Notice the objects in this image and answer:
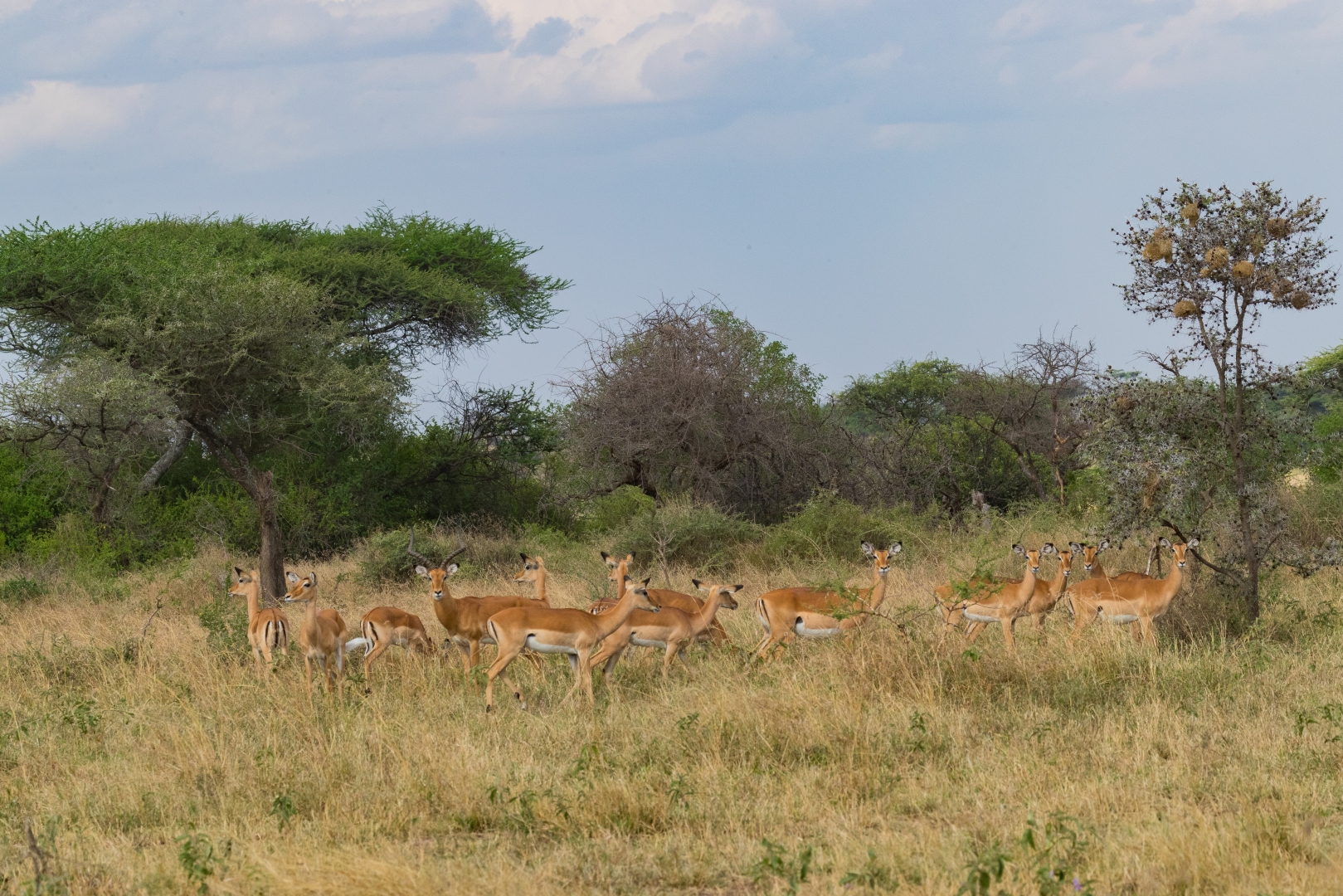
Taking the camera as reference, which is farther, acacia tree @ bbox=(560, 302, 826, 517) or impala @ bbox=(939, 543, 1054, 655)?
acacia tree @ bbox=(560, 302, 826, 517)

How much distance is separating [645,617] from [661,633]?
168mm

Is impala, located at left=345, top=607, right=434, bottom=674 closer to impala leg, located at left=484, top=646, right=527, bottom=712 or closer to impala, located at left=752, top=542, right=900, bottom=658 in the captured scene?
impala leg, located at left=484, top=646, right=527, bottom=712

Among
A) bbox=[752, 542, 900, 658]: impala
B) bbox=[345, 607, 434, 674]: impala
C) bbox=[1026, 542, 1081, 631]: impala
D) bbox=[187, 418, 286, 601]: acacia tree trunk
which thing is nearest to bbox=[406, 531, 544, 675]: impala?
bbox=[345, 607, 434, 674]: impala

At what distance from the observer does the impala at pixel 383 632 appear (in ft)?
31.0

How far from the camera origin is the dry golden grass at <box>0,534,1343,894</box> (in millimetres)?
5164

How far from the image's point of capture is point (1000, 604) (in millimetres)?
9875

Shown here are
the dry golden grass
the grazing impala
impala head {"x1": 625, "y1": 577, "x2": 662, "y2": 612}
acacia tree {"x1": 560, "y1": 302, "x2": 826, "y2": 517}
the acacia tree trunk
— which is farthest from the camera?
acacia tree {"x1": 560, "y1": 302, "x2": 826, "y2": 517}

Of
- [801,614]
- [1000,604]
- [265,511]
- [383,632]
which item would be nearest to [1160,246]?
[1000,604]

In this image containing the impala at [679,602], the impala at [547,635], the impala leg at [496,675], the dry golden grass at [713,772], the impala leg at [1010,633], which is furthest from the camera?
the impala at [679,602]

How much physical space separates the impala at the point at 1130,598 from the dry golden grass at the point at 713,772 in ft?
0.98

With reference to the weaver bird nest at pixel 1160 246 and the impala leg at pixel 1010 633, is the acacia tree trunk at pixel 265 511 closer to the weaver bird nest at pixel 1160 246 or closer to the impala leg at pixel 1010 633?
the impala leg at pixel 1010 633

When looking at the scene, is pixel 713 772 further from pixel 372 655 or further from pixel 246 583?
pixel 246 583

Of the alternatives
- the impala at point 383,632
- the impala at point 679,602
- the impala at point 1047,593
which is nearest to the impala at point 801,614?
the impala at point 679,602

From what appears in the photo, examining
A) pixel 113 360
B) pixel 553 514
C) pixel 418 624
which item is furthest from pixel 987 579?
pixel 553 514
